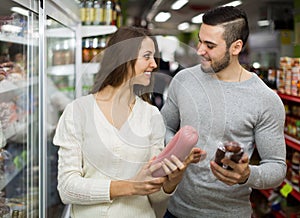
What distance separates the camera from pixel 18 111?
2.82 meters

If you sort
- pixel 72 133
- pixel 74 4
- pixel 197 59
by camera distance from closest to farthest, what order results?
1. pixel 72 133
2. pixel 197 59
3. pixel 74 4

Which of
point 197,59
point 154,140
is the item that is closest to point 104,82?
point 154,140

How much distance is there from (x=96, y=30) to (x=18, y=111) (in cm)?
112

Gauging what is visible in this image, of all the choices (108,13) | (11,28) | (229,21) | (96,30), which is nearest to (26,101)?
(11,28)

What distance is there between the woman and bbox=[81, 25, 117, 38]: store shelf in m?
1.88

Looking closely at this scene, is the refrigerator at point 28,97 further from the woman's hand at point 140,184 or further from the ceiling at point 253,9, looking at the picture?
the ceiling at point 253,9

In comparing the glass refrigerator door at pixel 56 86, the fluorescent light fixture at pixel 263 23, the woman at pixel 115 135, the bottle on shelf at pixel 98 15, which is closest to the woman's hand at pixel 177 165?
the woman at pixel 115 135

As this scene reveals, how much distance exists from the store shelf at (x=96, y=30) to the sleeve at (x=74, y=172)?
1.94 m

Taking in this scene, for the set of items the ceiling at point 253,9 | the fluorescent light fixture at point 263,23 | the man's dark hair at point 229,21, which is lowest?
the man's dark hair at point 229,21

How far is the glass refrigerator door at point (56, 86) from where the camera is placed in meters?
3.50

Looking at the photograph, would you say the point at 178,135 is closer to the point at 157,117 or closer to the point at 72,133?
the point at 157,117

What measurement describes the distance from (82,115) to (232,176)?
60cm

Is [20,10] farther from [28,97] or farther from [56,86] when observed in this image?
[56,86]

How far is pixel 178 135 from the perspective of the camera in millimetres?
1609
